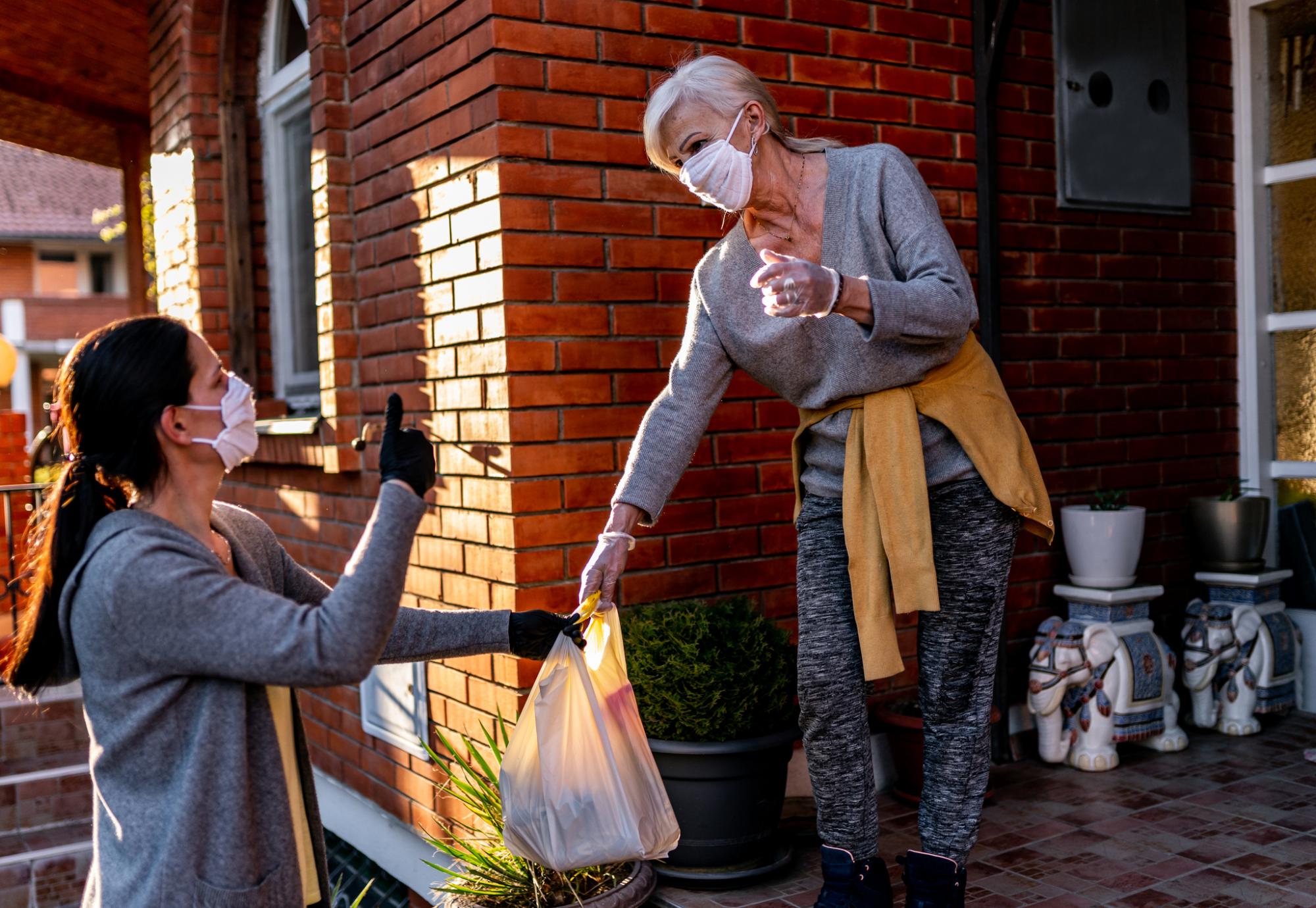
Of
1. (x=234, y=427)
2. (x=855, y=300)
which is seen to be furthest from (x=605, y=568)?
(x=234, y=427)

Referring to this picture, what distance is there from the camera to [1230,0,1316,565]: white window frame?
4.77 meters

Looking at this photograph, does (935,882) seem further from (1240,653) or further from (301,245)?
(301,245)

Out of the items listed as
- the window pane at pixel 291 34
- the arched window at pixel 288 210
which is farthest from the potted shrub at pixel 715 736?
the window pane at pixel 291 34

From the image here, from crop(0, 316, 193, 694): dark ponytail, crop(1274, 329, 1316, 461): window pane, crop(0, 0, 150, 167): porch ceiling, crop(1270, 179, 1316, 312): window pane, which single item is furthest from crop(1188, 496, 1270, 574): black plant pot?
crop(0, 0, 150, 167): porch ceiling

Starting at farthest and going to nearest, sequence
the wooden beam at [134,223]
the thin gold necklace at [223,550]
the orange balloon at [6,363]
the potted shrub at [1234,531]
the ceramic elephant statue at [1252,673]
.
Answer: the orange balloon at [6,363] → the wooden beam at [134,223] → the potted shrub at [1234,531] → the ceramic elephant statue at [1252,673] → the thin gold necklace at [223,550]

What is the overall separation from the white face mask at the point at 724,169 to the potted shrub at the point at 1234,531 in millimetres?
2788

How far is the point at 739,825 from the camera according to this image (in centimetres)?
314

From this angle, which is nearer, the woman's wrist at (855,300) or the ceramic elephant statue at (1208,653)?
the woman's wrist at (855,300)

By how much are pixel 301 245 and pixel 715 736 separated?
3407 mm

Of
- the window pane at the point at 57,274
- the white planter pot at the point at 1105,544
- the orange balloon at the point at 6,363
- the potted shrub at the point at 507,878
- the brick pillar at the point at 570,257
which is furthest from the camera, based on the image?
the window pane at the point at 57,274

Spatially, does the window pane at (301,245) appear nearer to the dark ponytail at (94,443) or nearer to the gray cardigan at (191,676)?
the dark ponytail at (94,443)

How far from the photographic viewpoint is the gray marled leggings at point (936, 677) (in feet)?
8.31

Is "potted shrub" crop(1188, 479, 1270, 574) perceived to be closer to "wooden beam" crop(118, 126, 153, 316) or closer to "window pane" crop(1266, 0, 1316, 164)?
"window pane" crop(1266, 0, 1316, 164)

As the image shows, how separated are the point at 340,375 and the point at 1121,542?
2.81m
